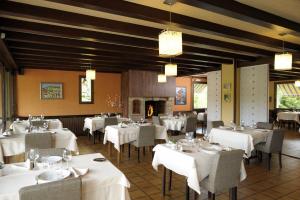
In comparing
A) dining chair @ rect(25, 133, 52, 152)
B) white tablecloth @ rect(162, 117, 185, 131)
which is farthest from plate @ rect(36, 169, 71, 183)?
white tablecloth @ rect(162, 117, 185, 131)

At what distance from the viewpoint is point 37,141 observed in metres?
3.61

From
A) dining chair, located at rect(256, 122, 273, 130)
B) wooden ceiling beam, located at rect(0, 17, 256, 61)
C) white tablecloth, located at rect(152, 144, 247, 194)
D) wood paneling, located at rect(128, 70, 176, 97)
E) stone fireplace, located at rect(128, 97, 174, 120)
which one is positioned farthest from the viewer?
stone fireplace, located at rect(128, 97, 174, 120)

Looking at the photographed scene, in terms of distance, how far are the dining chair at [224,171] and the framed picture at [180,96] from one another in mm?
9113

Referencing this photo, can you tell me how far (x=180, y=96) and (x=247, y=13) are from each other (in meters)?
8.84

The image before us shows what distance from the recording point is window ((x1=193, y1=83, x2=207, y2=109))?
12672 mm

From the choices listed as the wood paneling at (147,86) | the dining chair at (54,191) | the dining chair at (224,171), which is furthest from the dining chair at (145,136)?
the wood paneling at (147,86)

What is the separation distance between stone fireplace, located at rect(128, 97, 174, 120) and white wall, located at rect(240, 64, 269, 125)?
131 inches

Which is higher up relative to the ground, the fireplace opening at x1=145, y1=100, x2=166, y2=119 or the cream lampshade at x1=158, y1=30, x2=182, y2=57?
the cream lampshade at x1=158, y1=30, x2=182, y2=57

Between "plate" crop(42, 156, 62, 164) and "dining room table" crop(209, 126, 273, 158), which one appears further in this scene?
"dining room table" crop(209, 126, 273, 158)

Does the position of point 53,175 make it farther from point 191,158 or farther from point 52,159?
point 191,158

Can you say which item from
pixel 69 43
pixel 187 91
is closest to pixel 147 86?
pixel 187 91

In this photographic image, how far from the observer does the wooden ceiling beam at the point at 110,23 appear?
9.61 feet

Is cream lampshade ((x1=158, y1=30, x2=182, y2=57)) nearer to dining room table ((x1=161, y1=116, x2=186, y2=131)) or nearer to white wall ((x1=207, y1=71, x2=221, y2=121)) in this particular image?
dining room table ((x1=161, y1=116, x2=186, y2=131))

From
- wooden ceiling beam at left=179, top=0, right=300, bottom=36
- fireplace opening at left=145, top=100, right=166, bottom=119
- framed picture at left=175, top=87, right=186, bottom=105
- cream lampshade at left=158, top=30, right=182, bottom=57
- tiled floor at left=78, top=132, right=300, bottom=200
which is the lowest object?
tiled floor at left=78, top=132, right=300, bottom=200
